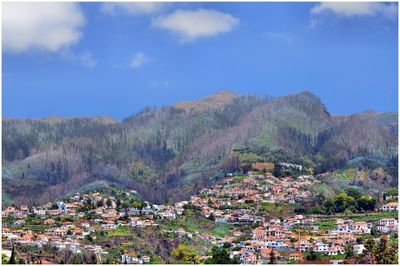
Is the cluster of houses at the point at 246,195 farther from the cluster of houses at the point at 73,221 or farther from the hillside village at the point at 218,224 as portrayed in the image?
the cluster of houses at the point at 73,221

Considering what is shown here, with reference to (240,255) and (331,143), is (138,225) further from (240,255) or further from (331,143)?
(331,143)

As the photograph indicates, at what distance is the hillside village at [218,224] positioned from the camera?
42.9 metres

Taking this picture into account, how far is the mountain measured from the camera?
7950 centimetres

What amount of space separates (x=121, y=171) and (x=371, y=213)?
33.7 meters

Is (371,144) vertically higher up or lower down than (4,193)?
higher up

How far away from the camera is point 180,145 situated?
9550 centimetres

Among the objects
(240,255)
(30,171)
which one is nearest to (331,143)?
(30,171)

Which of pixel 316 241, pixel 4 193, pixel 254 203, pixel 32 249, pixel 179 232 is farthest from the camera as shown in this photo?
pixel 4 193

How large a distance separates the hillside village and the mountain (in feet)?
23.2

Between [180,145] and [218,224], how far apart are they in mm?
39067

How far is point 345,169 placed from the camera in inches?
3056

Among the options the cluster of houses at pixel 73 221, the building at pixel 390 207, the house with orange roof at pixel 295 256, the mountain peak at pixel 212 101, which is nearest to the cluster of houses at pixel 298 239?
the house with orange roof at pixel 295 256

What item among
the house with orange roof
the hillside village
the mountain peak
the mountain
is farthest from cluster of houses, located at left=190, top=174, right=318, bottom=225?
the mountain peak

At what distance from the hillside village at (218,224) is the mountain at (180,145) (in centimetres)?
707
